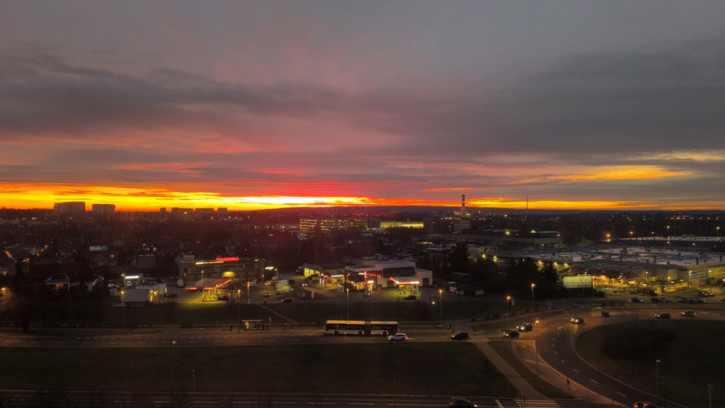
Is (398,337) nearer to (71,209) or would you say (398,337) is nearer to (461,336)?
(461,336)

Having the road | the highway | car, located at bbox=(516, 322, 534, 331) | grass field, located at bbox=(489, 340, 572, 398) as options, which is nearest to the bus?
the highway

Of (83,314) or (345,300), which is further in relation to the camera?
(345,300)

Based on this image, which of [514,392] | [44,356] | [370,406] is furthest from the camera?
[44,356]

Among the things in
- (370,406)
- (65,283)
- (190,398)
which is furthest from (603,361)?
(65,283)

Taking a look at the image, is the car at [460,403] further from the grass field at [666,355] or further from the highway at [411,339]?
the grass field at [666,355]

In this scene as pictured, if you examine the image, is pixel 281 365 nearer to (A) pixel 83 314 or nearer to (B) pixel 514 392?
(B) pixel 514 392

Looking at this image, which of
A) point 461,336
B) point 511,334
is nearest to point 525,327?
point 511,334
